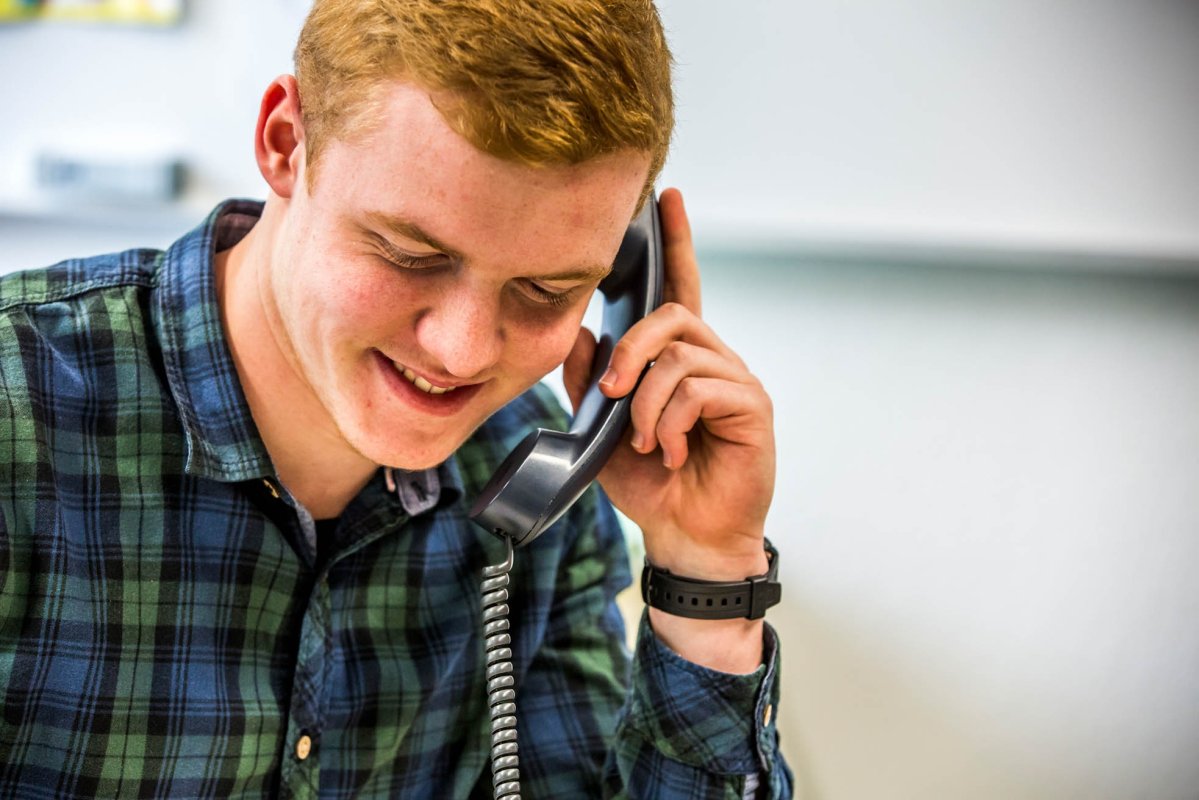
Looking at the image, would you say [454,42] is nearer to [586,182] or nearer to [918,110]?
[586,182]

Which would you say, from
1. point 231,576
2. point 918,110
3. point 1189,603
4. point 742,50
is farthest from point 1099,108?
point 231,576

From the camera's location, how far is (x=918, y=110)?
3.99 ft

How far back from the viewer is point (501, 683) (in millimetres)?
905

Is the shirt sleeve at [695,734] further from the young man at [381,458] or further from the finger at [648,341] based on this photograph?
the finger at [648,341]

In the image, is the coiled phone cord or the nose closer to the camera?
the nose

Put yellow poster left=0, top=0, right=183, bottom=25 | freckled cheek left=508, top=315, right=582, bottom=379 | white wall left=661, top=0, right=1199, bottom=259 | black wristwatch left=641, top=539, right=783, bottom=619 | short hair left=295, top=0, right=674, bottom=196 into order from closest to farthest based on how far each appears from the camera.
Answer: short hair left=295, top=0, right=674, bottom=196 → freckled cheek left=508, top=315, right=582, bottom=379 → black wristwatch left=641, top=539, right=783, bottom=619 → white wall left=661, top=0, right=1199, bottom=259 → yellow poster left=0, top=0, right=183, bottom=25

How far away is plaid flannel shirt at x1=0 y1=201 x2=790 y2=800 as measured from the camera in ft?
2.61

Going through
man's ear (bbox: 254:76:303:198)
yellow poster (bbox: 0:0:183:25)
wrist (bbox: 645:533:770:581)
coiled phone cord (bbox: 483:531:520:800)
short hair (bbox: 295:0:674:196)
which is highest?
yellow poster (bbox: 0:0:183:25)

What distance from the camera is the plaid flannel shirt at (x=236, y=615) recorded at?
2.61 feet

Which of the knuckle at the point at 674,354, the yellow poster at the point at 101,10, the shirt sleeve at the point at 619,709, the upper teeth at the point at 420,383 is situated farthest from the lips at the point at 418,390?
the yellow poster at the point at 101,10

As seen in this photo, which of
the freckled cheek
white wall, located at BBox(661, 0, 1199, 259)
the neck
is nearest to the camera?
the freckled cheek

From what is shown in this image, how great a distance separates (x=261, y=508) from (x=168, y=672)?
140 millimetres

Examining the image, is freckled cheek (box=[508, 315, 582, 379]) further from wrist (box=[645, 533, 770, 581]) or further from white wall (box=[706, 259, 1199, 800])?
white wall (box=[706, 259, 1199, 800])

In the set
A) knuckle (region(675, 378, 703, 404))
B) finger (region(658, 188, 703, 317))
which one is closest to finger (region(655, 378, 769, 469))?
knuckle (region(675, 378, 703, 404))
